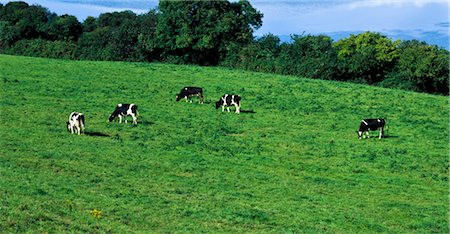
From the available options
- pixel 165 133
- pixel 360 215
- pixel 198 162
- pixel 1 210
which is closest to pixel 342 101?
pixel 165 133

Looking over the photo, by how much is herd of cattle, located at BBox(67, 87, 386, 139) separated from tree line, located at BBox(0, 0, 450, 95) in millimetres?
24510

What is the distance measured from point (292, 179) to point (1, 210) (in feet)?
35.1

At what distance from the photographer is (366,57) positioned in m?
60.1

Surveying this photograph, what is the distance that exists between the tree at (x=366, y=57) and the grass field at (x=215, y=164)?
746 inches

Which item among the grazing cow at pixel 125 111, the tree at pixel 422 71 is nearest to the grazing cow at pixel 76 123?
the grazing cow at pixel 125 111

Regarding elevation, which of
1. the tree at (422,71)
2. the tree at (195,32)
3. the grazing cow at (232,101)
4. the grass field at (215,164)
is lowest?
the grass field at (215,164)

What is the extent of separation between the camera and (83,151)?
22.3 m

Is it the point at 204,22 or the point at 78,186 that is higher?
→ the point at 204,22

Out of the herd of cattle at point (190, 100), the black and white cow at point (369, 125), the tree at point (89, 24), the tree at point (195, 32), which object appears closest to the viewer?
the herd of cattle at point (190, 100)

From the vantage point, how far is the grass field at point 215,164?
51.6 feet

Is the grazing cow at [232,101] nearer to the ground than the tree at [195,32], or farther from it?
nearer to the ground

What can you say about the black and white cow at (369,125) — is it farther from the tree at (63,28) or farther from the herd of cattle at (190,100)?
the tree at (63,28)

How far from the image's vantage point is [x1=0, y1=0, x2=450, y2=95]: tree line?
58906mm

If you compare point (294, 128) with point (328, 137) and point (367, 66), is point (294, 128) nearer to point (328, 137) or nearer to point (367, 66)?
point (328, 137)
